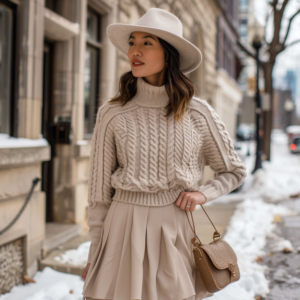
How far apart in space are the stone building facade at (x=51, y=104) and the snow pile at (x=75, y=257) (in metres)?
0.22

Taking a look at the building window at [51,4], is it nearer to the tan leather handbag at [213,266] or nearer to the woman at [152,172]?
the woman at [152,172]

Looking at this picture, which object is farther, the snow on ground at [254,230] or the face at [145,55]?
the snow on ground at [254,230]

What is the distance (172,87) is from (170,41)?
0.87ft

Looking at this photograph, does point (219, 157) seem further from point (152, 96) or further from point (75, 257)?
point (75, 257)

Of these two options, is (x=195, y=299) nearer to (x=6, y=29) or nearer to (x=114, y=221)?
(x=114, y=221)

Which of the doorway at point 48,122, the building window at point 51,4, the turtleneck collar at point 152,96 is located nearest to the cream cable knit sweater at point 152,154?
the turtleneck collar at point 152,96

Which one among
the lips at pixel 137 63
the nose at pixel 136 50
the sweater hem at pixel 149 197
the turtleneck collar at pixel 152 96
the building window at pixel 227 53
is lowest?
the sweater hem at pixel 149 197

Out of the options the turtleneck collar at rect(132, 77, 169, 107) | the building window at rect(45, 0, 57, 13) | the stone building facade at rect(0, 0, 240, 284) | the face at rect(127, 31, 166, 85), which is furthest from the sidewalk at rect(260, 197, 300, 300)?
the building window at rect(45, 0, 57, 13)

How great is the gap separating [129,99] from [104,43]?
4.22 m

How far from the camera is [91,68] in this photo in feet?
20.3

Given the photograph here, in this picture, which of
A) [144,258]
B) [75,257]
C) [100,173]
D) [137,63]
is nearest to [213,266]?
[144,258]

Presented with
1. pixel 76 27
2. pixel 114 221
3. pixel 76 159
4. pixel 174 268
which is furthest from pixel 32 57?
pixel 174 268

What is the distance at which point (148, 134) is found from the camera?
85.2 inches

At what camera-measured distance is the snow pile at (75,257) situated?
433 centimetres
